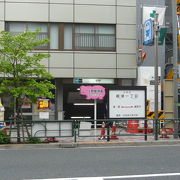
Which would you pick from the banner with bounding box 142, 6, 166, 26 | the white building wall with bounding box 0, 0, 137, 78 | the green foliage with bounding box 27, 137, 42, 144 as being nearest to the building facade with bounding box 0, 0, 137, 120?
the white building wall with bounding box 0, 0, 137, 78

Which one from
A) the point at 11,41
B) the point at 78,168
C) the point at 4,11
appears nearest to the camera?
the point at 78,168

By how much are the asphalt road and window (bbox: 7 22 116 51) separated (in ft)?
30.4

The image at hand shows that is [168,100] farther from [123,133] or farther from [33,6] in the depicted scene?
[33,6]

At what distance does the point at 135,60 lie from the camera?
20.2 m

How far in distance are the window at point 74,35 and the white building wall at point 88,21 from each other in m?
0.38

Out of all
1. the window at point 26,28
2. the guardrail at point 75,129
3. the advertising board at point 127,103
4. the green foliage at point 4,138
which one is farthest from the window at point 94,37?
the green foliage at point 4,138

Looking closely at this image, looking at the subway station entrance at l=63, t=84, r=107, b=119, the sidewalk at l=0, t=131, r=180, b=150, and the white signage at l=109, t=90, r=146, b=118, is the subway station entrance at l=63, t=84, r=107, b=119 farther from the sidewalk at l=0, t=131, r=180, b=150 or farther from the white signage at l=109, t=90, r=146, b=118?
the white signage at l=109, t=90, r=146, b=118

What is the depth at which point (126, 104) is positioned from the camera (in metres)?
14.4

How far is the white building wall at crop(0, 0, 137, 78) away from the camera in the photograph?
1956 centimetres

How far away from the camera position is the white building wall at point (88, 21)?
19.6m

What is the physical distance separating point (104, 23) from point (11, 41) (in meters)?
8.71

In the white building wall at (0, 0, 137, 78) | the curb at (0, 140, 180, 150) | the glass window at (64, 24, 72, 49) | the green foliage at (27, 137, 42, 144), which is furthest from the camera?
the glass window at (64, 24, 72, 49)

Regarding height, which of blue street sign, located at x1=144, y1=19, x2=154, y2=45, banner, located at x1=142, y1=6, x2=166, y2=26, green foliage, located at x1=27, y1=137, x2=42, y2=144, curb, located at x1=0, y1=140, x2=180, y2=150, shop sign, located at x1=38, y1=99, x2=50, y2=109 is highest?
banner, located at x1=142, y1=6, x2=166, y2=26

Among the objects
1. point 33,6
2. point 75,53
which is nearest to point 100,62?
point 75,53
